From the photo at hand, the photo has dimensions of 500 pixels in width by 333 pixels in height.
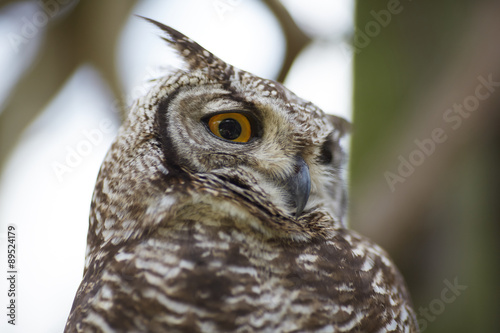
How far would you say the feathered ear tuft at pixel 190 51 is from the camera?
1.40 m

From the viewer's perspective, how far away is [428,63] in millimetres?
2336

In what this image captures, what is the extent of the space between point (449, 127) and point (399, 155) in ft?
0.84

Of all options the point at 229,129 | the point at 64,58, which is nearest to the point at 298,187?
the point at 229,129

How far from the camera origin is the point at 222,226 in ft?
3.85

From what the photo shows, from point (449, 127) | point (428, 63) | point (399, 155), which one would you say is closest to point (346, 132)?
point (399, 155)

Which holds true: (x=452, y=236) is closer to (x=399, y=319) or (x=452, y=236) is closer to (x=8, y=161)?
(x=399, y=319)
